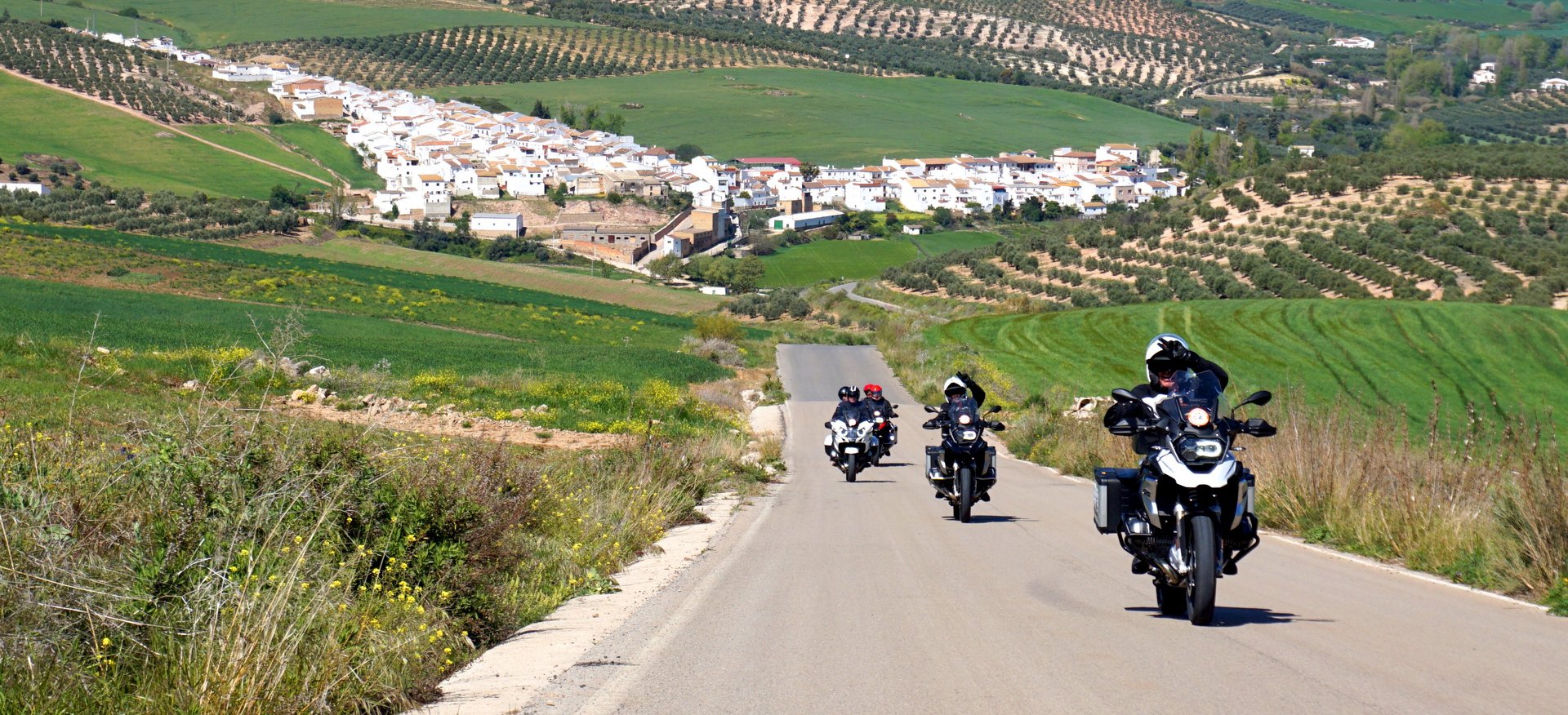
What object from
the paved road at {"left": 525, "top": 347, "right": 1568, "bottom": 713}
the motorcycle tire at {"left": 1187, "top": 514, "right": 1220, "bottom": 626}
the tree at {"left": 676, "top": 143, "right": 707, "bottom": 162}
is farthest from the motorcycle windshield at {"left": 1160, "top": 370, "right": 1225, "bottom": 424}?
the tree at {"left": 676, "top": 143, "right": 707, "bottom": 162}

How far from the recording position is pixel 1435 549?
1141 centimetres

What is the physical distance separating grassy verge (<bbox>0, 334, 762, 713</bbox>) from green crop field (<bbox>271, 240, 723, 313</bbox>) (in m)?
83.2

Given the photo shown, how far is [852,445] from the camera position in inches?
860

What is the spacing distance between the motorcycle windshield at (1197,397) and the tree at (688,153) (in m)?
172

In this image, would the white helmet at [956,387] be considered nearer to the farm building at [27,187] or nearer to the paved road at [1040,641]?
the paved road at [1040,641]

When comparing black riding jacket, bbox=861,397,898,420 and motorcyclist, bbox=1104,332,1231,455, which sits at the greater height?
motorcyclist, bbox=1104,332,1231,455

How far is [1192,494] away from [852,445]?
44.4 ft

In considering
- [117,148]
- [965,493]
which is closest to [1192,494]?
[965,493]

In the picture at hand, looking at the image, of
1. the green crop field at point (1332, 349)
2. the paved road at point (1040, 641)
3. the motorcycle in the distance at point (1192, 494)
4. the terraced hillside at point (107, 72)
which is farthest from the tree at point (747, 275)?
the motorcycle in the distance at point (1192, 494)

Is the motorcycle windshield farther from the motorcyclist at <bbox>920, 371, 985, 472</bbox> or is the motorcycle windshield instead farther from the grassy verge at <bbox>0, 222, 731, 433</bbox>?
the motorcyclist at <bbox>920, 371, 985, 472</bbox>

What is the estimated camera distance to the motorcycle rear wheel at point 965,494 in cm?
1528

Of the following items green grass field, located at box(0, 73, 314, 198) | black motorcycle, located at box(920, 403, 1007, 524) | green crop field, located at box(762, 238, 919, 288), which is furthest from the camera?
green grass field, located at box(0, 73, 314, 198)

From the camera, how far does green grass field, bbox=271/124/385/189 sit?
A: 492 ft

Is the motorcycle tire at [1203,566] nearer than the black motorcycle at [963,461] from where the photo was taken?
Yes
